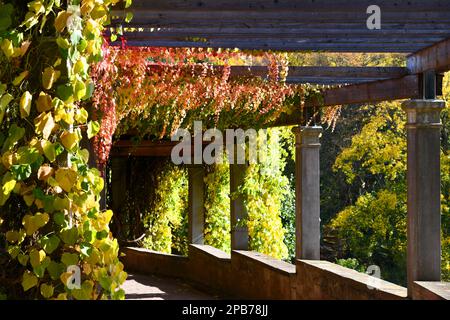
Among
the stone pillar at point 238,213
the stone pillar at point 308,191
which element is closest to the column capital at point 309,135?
the stone pillar at point 308,191

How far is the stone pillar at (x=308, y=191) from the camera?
8812 millimetres

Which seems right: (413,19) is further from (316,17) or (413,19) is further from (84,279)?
(84,279)

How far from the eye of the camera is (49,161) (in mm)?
2822

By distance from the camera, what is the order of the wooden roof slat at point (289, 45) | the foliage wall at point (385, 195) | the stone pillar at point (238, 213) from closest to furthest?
the wooden roof slat at point (289, 45) < the stone pillar at point (238, 213) < the foliage wall at point (385, 195)

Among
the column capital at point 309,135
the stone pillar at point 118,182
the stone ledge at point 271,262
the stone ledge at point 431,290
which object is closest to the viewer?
the stone ledge at point 431,290

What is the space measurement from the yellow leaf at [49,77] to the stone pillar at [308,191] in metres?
6.20

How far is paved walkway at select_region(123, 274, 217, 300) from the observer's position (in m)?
10.7

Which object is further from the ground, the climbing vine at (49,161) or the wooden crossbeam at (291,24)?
the wooden crossbeam at (291,24)

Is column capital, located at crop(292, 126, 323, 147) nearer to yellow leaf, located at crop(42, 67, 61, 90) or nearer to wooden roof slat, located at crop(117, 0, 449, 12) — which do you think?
wooden roof slat, located at crop(117, 0, 449, 12)

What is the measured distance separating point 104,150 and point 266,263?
341 cm

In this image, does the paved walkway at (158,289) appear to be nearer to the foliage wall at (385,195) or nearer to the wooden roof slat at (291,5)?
the foliage wall at (385,195)

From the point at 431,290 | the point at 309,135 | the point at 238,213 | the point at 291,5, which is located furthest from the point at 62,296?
the point at 238,213

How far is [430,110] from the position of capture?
19.5 ft
